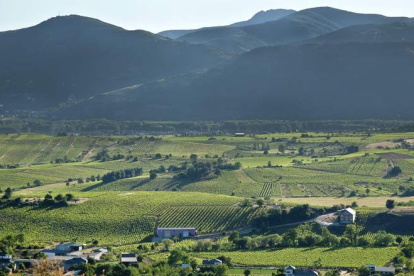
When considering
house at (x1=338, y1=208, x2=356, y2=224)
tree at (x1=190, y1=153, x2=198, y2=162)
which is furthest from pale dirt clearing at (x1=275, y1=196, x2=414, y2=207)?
tree at (x1=190, y1=153, x2=198, y2=162)

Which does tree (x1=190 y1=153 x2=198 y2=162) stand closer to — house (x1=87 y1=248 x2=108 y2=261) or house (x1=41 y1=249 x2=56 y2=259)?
house (x1=87 y1=248 x2=108 y2=261)

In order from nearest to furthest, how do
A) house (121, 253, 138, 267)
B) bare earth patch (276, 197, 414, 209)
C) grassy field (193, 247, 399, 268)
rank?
house (121, 253, 138, 267) < grassy field (193, 247, 399, 268) < bare earth patch (276, 197, 414, 209)

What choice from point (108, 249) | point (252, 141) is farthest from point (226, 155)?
point (108, 249)

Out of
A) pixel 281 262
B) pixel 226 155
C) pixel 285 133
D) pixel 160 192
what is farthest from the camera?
pixel 285 133

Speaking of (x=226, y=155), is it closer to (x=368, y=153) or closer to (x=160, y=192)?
→ (x=368, y=153)

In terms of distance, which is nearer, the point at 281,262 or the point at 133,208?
the point at 281,262

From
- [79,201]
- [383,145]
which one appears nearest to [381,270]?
[79,201]
